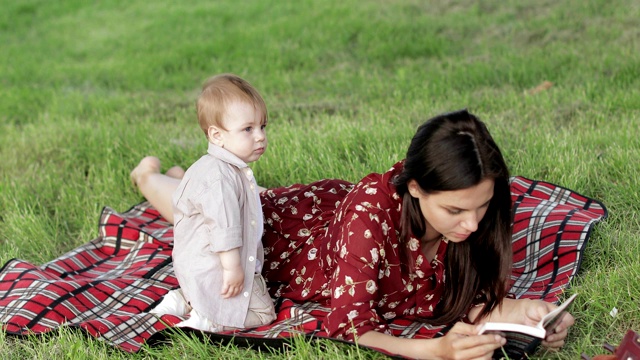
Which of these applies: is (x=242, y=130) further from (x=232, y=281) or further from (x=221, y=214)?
(x=232, y=281)

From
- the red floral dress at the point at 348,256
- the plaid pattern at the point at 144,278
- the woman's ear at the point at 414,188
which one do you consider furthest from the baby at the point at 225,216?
the woman's ear at the point at 414,188

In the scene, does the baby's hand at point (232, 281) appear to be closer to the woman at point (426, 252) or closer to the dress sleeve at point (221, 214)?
the dress sleeve at point (221, 214)

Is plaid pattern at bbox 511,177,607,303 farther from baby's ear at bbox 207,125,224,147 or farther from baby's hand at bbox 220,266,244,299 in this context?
baby's ear at bbox 207,125,224,147

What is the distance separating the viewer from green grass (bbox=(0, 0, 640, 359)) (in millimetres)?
4184

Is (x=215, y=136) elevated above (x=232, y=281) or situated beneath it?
elevated above

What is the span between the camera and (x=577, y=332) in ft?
10.8

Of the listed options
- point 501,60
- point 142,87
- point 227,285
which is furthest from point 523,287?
point 142,87

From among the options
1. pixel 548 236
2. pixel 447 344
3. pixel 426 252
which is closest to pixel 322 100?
pixel 548 236

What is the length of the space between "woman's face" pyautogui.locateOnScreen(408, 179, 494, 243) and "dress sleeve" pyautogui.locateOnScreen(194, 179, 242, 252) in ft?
2.77

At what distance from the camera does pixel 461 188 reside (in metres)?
2.88

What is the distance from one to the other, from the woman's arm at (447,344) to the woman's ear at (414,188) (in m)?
0.51

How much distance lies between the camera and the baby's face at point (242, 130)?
11.6ft

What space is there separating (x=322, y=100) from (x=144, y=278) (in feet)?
10.3

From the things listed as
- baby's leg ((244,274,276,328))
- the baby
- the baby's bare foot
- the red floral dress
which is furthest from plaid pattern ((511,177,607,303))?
the baby's bare foot
